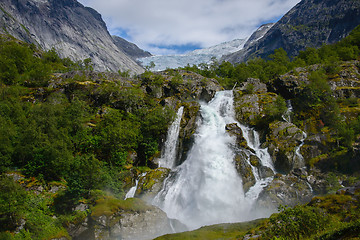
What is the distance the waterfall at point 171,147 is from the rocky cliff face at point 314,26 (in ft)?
349

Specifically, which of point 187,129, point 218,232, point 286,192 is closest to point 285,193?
point 286,192

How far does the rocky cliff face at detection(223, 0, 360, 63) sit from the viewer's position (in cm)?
12450

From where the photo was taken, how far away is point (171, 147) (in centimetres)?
3553

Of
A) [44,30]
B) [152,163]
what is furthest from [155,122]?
[44,30]

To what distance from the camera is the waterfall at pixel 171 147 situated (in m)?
34.1

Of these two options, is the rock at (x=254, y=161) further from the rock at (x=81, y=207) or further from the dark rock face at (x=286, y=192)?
the rock at (x=81, y=207)

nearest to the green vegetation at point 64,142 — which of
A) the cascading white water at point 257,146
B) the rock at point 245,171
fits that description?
the cascading white water at point 257,146

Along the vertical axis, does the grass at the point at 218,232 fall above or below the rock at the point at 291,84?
below

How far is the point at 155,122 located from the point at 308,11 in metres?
186

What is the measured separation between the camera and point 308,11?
546 ft

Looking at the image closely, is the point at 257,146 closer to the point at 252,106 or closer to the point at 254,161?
the point at 254,161

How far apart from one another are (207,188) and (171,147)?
1112 cm

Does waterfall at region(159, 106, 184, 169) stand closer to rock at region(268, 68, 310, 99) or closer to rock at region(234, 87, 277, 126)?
rock at region(234, 87, 277, 126)

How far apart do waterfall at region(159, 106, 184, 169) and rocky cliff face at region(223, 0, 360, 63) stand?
106m
